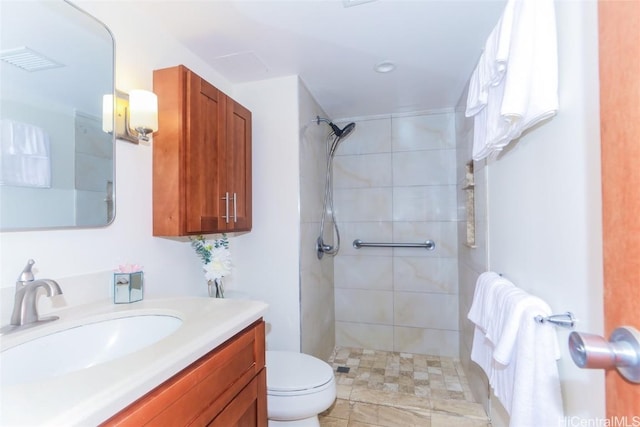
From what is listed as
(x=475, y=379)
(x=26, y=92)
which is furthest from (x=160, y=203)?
Answer: (x=475, y=379)

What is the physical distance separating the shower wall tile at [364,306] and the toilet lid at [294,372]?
116cm

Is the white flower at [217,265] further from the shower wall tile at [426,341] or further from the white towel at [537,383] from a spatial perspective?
the shower wall tile at [426,341]

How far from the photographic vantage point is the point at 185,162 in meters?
1.37

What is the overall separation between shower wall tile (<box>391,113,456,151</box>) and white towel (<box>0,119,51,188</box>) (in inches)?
94.1

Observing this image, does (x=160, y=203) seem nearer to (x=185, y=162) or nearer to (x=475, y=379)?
(x=185, y=162)

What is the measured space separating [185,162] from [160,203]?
0.75 feet

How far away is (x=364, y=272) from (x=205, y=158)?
6.00 feet

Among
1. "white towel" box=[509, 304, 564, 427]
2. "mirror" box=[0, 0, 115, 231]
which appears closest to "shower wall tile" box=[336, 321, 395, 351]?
"white towel" box=[509, 304, 564, 427]

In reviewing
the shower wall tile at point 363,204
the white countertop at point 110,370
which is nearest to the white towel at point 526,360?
the white countertop at point 110,370

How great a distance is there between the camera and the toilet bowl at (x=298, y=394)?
4.47 feet

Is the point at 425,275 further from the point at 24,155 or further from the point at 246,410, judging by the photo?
the point at 24,155

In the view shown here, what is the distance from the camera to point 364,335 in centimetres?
274

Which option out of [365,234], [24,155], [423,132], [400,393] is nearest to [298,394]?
[400,393]

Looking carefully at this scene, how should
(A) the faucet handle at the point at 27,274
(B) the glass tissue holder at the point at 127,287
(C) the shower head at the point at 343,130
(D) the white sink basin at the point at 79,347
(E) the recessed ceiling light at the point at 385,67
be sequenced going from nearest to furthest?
(D) the white sink basin at the point at 79,347 → (A) the faucet handle at the point at 27,274 → (B) the glass tissue holder at the point at 127,287 → (E) the recessed ceiling light at the point at 385,67 → (C) the shower head at the point at 343,130
